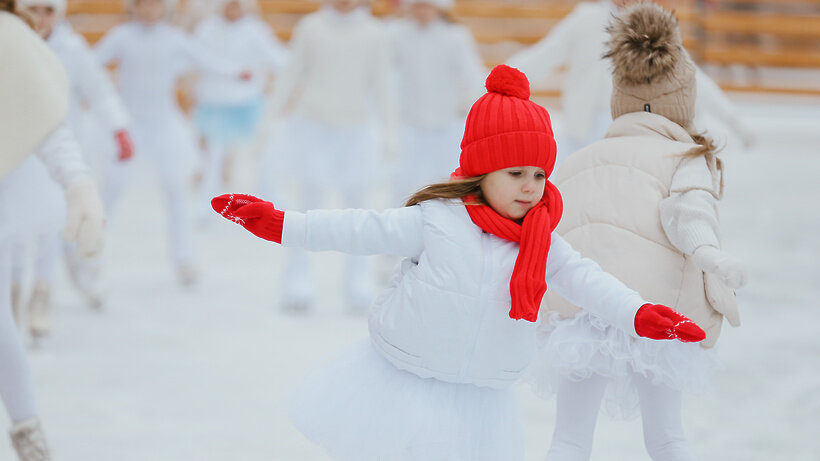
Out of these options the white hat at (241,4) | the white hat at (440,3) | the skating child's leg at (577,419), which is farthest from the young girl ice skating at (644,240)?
the white hat at (241,4)

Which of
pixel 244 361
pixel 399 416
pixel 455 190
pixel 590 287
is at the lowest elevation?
pixel 244 361

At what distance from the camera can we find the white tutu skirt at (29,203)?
9.27 feet

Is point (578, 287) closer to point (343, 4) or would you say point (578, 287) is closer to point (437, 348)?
point (437, 348)

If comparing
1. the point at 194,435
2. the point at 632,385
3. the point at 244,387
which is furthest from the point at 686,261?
the point at 244,387

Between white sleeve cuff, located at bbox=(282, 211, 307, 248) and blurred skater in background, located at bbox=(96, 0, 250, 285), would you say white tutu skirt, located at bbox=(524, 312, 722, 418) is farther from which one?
blurred skater in background, located at bbox=(96, 0, 250, 285)

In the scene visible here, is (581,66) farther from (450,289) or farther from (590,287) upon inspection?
(450,289)

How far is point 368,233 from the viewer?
2166 millimetres

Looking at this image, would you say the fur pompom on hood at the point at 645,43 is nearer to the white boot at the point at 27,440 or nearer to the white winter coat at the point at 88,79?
the white boot at the point at 27,440

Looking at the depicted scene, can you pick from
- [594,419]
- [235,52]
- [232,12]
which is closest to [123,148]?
[594,419]

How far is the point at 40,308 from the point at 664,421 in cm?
311

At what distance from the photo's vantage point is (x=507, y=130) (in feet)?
7.06

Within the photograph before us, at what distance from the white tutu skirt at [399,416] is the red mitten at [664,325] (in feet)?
1.26

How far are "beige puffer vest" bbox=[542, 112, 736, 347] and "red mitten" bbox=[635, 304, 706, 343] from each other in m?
0.26

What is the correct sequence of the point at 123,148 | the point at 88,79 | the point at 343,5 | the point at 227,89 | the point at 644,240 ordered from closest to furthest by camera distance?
1. the point at 644,240
2. the point at 123,148
3. the point at 88,79
4. the point at 343,5
5. the point at 227,89
